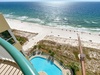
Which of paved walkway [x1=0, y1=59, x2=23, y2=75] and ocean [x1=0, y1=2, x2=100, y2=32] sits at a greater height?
paved walkway [x1=0, y1=59, x2=23, y2=75]

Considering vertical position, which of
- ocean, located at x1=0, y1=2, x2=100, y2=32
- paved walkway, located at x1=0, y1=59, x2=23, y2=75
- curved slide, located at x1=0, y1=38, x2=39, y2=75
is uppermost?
curved slide, located at x1=0, y1=38, x2=39, y2=75

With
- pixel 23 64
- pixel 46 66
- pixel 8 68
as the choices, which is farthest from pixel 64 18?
pixel 23 64

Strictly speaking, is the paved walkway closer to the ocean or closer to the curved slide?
the curved slide

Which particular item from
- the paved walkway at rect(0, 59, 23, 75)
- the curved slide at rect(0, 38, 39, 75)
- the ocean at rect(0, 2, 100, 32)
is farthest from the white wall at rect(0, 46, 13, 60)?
the ocean at rect(0, 2, 100, 32)

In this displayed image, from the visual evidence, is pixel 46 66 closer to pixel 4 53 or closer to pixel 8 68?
pixel 8 68

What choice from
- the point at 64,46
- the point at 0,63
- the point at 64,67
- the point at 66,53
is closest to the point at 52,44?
the point at 64,46

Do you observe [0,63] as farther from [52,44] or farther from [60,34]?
[60,34]

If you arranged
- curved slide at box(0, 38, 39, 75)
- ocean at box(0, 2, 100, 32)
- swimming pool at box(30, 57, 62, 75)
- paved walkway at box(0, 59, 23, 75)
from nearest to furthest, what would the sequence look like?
curved slide at box(0, 38, 39, 75), paved walkway at box(0, 59, 23, 75), swimming pool at box(30, 57, 62, 75), ocean at box(0, 2, 100, 32)

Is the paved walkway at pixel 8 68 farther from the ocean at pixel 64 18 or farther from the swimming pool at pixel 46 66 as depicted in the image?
the ocean at pixel 64 18

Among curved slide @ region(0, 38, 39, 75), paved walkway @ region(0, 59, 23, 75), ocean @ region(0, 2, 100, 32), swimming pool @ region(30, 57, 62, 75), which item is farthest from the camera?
ocean @ region(0, 2, 100, 32)
